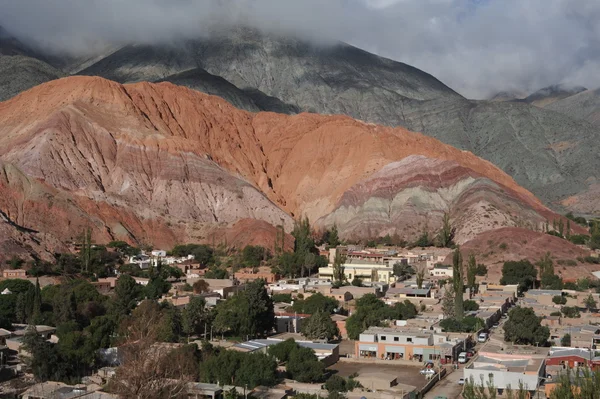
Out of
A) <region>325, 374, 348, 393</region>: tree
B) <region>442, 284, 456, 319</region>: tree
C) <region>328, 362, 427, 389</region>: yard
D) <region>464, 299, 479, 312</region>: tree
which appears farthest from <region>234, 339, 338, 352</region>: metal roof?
<region>464, 299, 479, 312</region>: tree

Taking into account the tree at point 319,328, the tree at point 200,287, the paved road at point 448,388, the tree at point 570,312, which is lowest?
the paved road at point 448,388

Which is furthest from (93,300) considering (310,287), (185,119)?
(185,119)

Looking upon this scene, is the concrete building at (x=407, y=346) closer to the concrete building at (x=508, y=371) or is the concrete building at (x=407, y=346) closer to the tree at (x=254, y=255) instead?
the concrete building at (x=508, y=371)

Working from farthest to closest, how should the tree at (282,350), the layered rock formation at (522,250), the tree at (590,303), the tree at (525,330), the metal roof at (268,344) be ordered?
the layered rock formation at (522,250) → the tree at (590,303) → the tree at (525,330) → the metal roof at (268,344) → the tree at (282,350)

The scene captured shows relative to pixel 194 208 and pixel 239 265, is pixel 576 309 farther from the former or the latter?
pixel 194 208

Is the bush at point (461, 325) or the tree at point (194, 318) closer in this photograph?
the tree at point (194, 318)

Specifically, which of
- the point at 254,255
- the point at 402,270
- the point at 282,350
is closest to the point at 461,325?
the point at 282,350

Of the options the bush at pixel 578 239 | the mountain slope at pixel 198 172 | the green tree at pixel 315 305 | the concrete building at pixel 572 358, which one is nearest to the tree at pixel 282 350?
the concrete building at pixel 572 358
